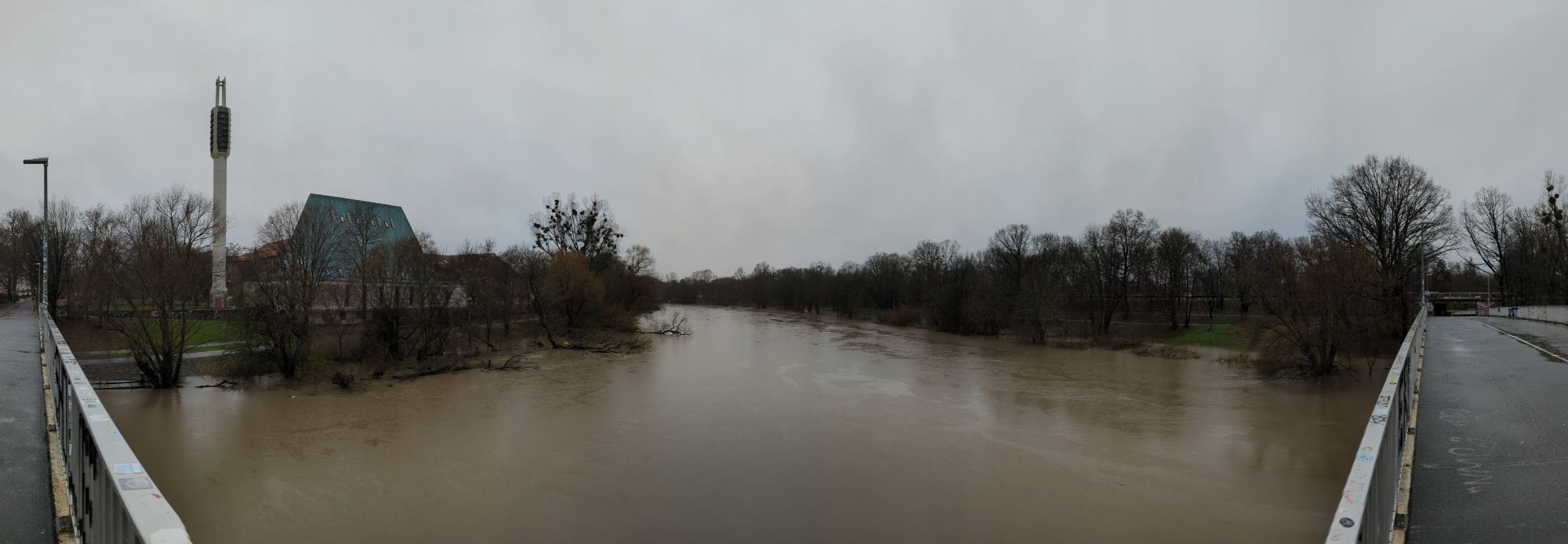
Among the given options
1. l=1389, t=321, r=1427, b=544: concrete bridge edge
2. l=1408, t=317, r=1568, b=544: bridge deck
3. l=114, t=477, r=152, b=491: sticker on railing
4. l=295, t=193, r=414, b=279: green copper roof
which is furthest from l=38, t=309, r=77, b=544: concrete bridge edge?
l=295, t=193, r=414, b=279: green copper roof

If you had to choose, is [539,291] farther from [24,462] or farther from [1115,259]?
[1115,259]

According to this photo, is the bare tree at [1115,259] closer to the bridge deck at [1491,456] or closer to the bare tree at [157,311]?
the bridge deck at [1491,456]

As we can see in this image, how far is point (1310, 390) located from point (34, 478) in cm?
2438

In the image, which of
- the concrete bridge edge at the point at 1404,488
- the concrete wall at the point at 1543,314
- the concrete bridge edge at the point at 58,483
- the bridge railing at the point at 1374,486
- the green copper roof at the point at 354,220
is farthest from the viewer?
the green copper roof at the point at 354,220

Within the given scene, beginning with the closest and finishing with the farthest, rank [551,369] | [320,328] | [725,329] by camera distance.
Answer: [320,328] < [551,369] < [725,329]

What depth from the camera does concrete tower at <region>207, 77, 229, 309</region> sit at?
108 feet

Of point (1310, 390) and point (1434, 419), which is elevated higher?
point (1434, 419)

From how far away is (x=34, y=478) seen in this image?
5.18m

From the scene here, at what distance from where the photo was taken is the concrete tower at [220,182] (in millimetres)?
32906

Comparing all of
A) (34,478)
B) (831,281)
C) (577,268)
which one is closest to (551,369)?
(577,268)

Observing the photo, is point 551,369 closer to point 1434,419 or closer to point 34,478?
point 34,478

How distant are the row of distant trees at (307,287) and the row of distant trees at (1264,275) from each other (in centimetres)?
2311

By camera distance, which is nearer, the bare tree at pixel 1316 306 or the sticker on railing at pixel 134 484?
the sticker on railing at pixel 134 484

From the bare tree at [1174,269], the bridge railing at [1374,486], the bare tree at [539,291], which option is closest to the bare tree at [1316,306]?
the bridge railing at [1374,486]
